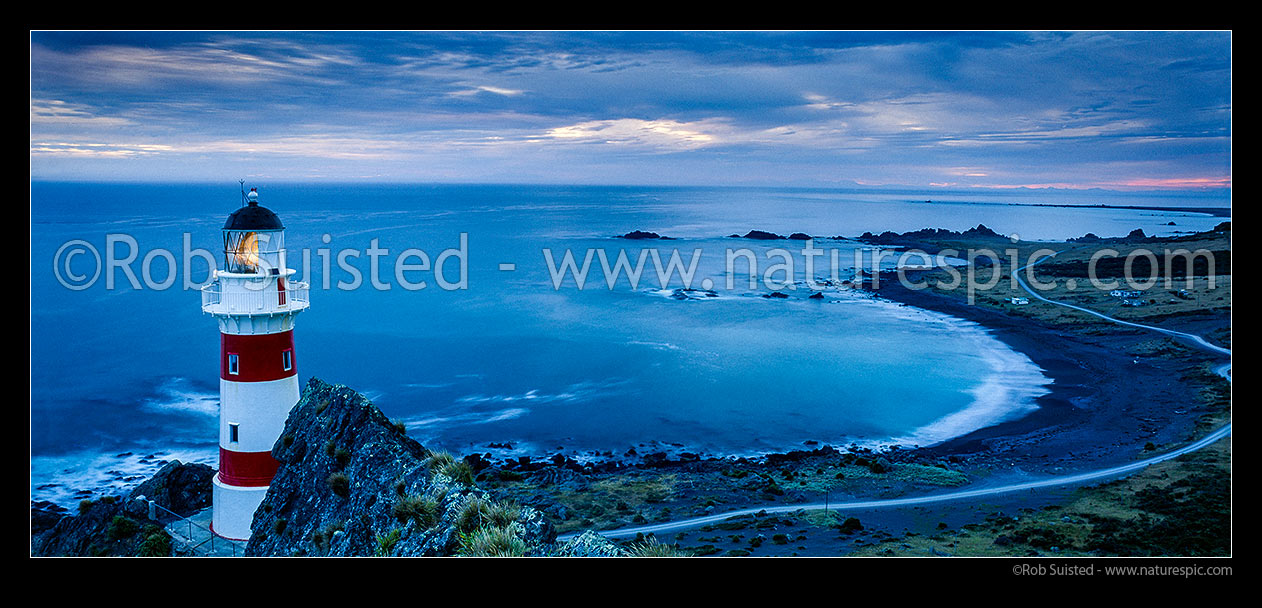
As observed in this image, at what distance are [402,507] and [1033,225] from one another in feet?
190

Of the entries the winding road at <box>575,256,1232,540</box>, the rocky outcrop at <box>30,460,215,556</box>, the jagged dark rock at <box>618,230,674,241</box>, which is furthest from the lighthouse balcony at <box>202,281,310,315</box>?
the jagged dark rock at <box>618,230,674,241</box>

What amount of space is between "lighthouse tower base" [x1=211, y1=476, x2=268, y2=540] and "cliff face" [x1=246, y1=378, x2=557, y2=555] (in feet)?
3.72

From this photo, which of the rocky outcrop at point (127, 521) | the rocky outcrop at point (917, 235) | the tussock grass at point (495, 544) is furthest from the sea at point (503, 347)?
the rocky outcrop at point (917, 235)

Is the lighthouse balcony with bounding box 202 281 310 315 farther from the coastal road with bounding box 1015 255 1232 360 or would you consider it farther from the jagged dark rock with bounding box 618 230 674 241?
the jagged dark rock with bounding box 618 230 674 241

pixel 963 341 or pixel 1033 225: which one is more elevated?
pixel 1033 225

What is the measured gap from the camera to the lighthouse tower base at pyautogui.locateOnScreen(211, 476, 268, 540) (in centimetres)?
985

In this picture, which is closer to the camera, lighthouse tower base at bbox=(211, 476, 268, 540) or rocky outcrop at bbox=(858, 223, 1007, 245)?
lighthouse tower base at bbox=(211, 476, 268, 540)

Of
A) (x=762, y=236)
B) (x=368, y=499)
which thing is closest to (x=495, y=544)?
(x=368, y=499)

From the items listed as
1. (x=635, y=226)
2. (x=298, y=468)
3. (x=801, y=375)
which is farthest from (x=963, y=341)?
(x=635, y=226)

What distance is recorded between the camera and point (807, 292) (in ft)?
136

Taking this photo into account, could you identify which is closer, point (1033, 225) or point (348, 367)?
point (348, 367)

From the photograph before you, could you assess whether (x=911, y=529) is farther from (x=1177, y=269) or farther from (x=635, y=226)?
(x=635, y=226)

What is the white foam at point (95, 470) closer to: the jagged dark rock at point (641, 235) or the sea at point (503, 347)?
the sea at point (503, 347)

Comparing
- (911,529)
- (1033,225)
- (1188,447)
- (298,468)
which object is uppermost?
(1033,225)
